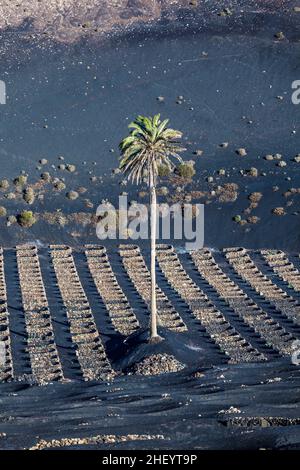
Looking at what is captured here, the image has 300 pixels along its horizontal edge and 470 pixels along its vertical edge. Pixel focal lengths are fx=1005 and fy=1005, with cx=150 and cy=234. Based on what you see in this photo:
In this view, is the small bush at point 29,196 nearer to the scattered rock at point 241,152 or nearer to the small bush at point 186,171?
the small bush at point 186,171

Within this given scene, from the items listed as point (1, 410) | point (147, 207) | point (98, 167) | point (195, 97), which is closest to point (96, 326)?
point (1, 410)

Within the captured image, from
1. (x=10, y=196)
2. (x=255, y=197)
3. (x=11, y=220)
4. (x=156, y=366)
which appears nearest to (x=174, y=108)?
(x=255, y=197)

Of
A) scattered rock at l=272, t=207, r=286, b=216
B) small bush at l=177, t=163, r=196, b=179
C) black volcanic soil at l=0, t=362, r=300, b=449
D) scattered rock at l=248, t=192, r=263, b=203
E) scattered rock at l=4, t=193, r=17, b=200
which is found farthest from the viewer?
small bush at l=177, t=163, r=196, b=179

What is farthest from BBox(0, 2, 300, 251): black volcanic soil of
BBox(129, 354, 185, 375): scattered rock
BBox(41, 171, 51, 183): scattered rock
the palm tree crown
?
the palm tree crown

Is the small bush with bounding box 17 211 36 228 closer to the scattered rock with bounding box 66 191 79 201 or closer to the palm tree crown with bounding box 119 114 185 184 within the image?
the scattered rock with bounding box 66 191 79 201

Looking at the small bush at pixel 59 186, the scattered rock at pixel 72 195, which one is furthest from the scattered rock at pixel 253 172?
the small bush at pixel 59 186

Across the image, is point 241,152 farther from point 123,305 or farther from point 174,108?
point 123,305
